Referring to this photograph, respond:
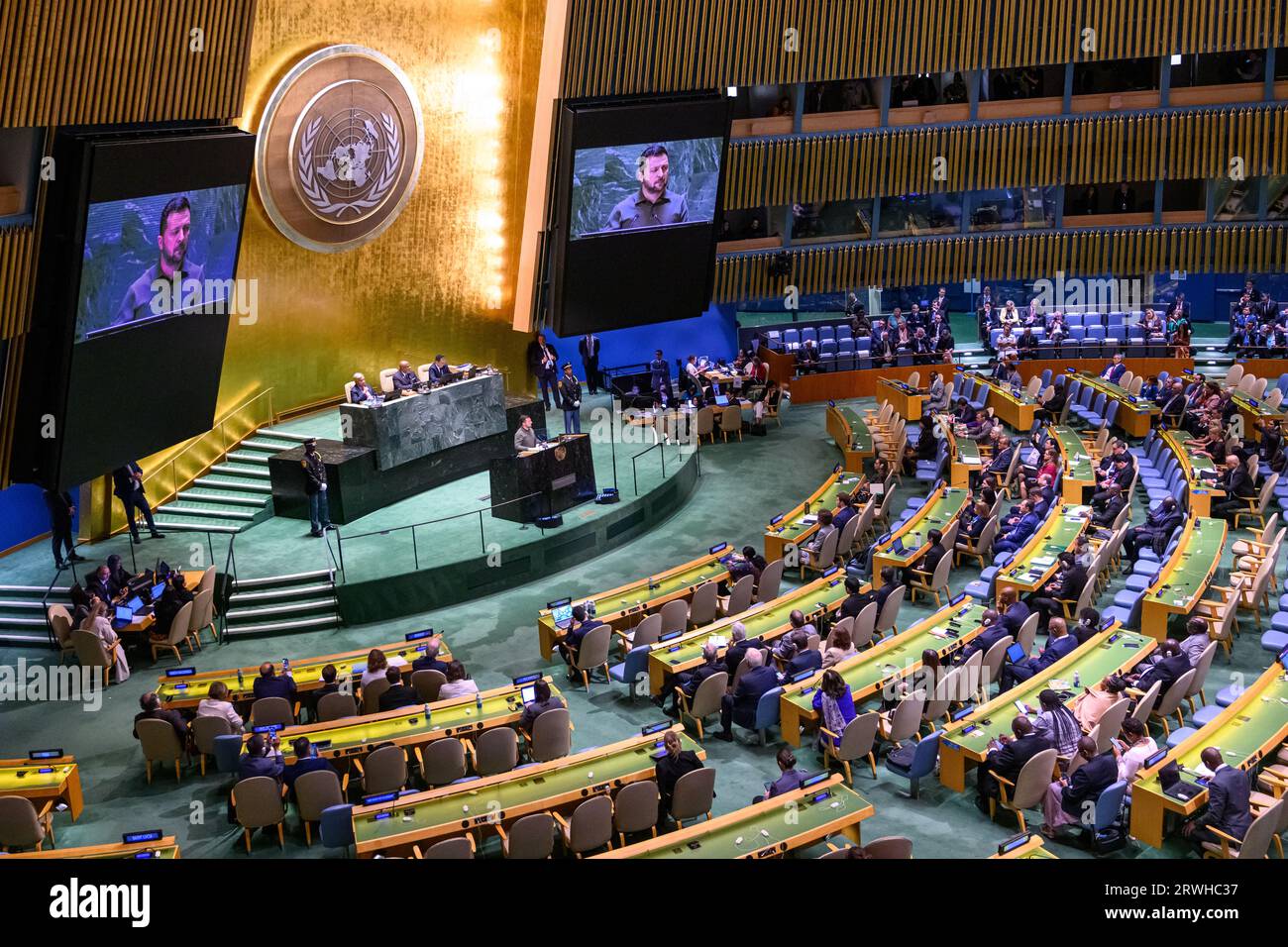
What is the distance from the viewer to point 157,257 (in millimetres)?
14773

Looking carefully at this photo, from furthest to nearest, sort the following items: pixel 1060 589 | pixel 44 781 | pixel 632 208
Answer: pixel 632 208 → pixel 1060 589 → pixel 44 781

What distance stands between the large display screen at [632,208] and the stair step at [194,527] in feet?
17.8

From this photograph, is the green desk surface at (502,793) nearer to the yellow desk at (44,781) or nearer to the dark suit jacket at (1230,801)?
the yellow desk at (44,781)

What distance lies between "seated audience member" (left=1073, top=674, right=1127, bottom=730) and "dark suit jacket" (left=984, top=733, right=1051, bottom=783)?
0.86 meters

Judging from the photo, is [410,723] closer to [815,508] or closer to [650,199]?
[815,508]

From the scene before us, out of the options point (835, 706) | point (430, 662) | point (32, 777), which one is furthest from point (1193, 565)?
point (32, 777)

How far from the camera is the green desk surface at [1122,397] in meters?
22.4

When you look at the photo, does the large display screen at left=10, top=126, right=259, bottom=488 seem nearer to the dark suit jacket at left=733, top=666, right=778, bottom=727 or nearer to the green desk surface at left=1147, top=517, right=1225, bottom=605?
the dark suit jacket at left=733, top=666, right=778, bottom=727

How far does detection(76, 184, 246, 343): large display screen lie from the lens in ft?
45.9

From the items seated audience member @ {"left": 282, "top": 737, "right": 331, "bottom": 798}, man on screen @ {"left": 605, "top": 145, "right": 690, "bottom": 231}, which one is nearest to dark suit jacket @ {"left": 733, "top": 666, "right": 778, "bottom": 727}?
seated audience member @ {"left": 282, "top": 737, "right": 331, "bottom": 798}

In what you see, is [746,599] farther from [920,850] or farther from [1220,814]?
[1220,814]

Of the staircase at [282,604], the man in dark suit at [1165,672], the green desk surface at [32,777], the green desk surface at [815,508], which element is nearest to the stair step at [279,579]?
the staircase at [282,604]

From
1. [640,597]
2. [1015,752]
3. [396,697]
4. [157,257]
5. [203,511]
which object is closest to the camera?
[1015,752]

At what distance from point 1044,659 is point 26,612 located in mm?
11902
